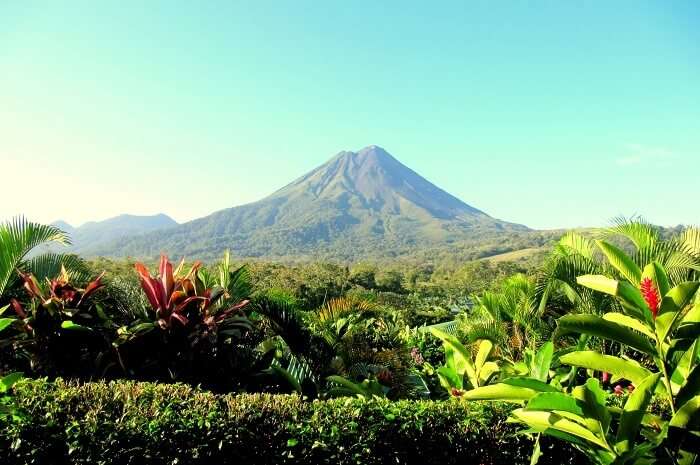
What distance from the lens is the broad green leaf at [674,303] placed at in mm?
1864

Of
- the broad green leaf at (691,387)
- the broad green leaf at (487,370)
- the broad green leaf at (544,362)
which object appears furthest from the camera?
the broad green leaf at (487,370)

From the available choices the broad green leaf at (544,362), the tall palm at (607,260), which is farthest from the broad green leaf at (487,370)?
the tall palm at (607,260)

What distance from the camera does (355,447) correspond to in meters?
2.72

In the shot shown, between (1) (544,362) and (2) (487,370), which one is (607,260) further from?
(1) (544,362)

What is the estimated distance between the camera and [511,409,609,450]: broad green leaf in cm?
195

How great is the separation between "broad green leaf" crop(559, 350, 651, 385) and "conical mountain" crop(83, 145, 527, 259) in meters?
106

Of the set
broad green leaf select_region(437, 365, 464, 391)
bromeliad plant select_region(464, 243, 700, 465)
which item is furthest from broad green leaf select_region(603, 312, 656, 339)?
broad green leaf select_region(437, 365, 464, 391)

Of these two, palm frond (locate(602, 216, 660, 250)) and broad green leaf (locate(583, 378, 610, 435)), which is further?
palm frond (locate(602, 216, 660, 250))

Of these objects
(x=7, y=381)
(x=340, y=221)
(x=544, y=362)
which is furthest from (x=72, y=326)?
(x=340, y=221)

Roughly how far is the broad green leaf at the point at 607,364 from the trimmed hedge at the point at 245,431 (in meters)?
0.88

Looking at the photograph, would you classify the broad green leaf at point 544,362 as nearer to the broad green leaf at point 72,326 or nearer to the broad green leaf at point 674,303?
the broad green leaf at point 674,303

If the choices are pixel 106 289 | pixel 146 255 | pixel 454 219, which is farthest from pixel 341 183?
pixel 106 289

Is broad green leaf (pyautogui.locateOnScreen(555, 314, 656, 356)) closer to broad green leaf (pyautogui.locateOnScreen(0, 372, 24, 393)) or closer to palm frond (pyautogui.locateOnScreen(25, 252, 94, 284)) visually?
broad green leaf (pyautogui.locateOnScreen(0, 372, 24, 393))

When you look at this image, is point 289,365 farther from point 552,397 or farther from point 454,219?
point 454,219
